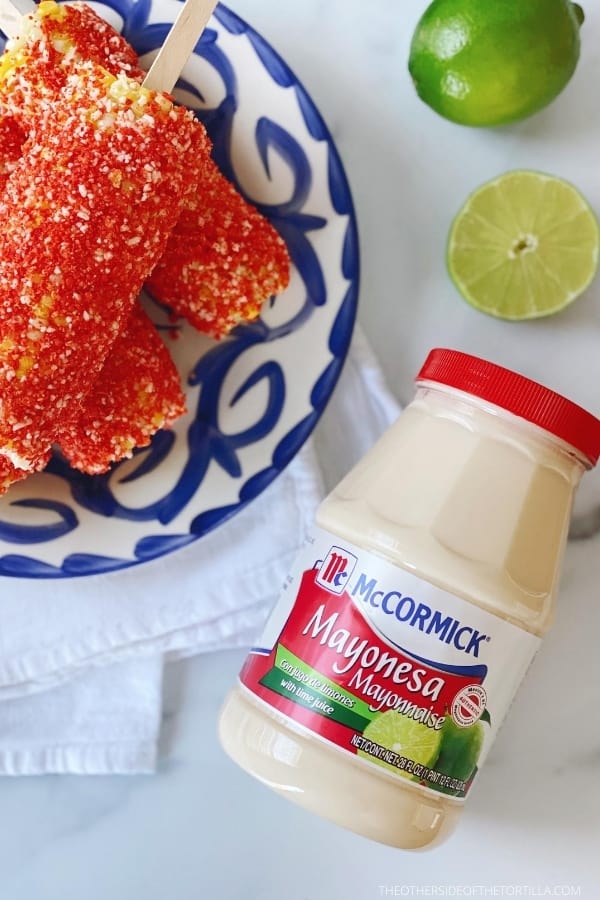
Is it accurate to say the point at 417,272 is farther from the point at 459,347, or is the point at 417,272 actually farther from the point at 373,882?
the point at 373,882

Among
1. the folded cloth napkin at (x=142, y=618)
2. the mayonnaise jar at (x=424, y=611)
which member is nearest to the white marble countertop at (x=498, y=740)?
the folded cloth napkin at (x=142, y=618)

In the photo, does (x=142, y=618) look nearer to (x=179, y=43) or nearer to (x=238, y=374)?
(x=238, y=374)

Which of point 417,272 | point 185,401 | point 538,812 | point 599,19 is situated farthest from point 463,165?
point 538,812

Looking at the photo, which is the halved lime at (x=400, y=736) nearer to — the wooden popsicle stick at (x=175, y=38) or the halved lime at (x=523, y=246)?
the halved lime at (x=523, y=246)

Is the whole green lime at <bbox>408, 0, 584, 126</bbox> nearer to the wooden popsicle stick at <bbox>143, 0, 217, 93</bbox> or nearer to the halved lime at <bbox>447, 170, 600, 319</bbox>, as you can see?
the halved lime at <bbox>447, 170, 600, 319</bbox>

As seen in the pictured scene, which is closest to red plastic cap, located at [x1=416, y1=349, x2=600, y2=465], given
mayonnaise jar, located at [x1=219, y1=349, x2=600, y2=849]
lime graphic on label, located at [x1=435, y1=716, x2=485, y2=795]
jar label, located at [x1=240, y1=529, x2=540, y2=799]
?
mayonnaise jar, located at [x1=219, y1=349, x2=600, y2=849]

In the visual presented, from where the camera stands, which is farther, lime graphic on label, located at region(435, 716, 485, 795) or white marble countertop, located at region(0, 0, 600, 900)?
white marble countertop, located at region(0, 0, 600, 900)

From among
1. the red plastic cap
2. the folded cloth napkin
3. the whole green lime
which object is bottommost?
the folded cloth napkin
